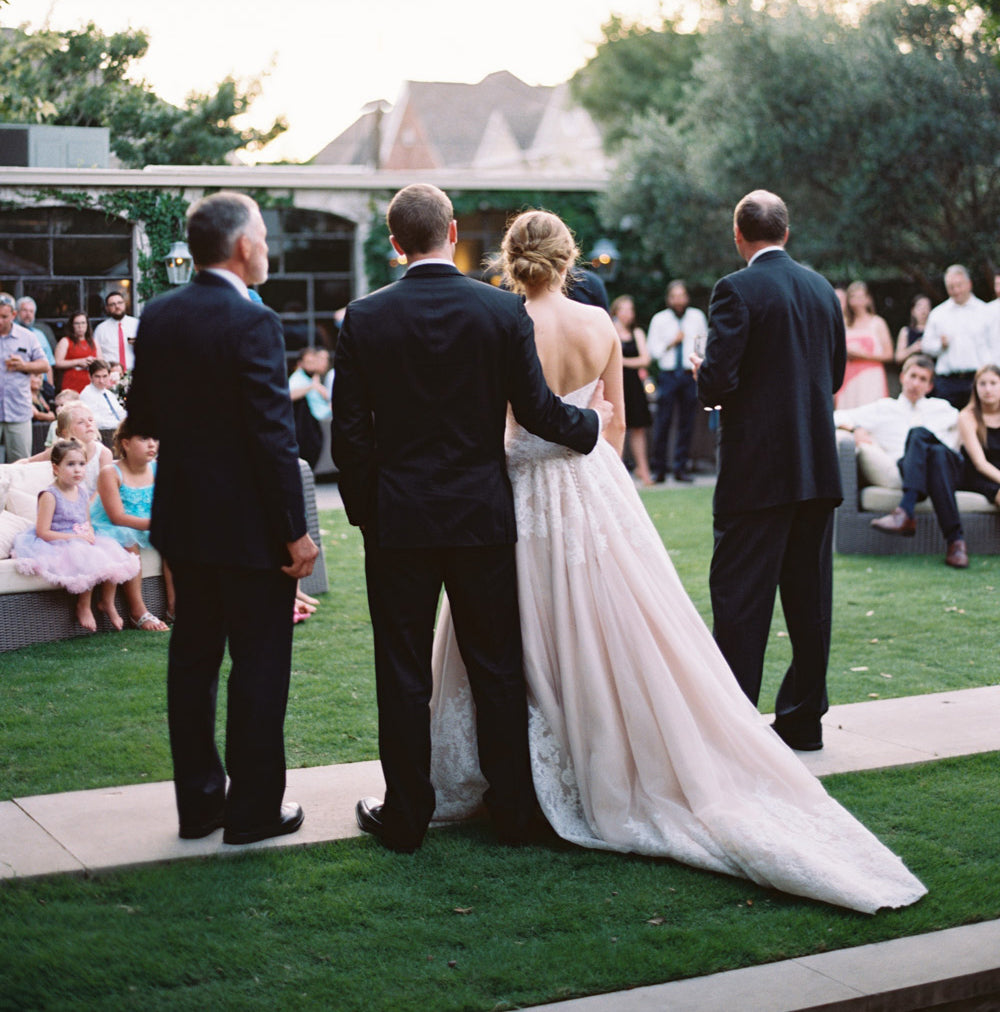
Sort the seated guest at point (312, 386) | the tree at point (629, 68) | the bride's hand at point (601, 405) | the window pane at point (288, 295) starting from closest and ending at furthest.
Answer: the bride's hand at point (601, 405) < the seated guest at point (312, 386) < the window pane at point (288, 295) < the tree at point (629, 68)

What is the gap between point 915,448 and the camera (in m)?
10.1

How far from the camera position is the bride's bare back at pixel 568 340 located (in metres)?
4.45

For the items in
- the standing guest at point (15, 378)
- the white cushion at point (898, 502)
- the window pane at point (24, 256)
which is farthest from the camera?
the window pane at point (24, 256)

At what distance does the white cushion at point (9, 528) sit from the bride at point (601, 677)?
395 cm

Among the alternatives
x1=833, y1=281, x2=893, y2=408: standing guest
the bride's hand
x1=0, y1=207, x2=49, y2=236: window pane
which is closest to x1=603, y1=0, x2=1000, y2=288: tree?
x1=833, y1=281, x2=893, y2=408: standing guest

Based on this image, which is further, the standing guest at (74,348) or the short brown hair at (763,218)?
the standing guest at (74,348)

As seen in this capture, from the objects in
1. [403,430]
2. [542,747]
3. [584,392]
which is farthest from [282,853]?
[584,392]

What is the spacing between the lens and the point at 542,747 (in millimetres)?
4367

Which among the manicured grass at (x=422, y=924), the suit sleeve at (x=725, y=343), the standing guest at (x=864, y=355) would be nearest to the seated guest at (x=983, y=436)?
the standing guest at (x=864, y=355)

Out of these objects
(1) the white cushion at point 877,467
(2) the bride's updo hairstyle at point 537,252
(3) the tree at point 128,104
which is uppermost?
(3) the tree at point 128,104

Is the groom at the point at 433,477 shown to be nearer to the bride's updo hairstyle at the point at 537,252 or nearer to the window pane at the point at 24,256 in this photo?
the bride's updo hairstyle at the point at 537,252

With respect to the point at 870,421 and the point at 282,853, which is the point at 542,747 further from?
the point at 870,421

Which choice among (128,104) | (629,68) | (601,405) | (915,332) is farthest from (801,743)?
(629,68)

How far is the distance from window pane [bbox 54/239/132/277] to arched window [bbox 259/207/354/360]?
236 cm
